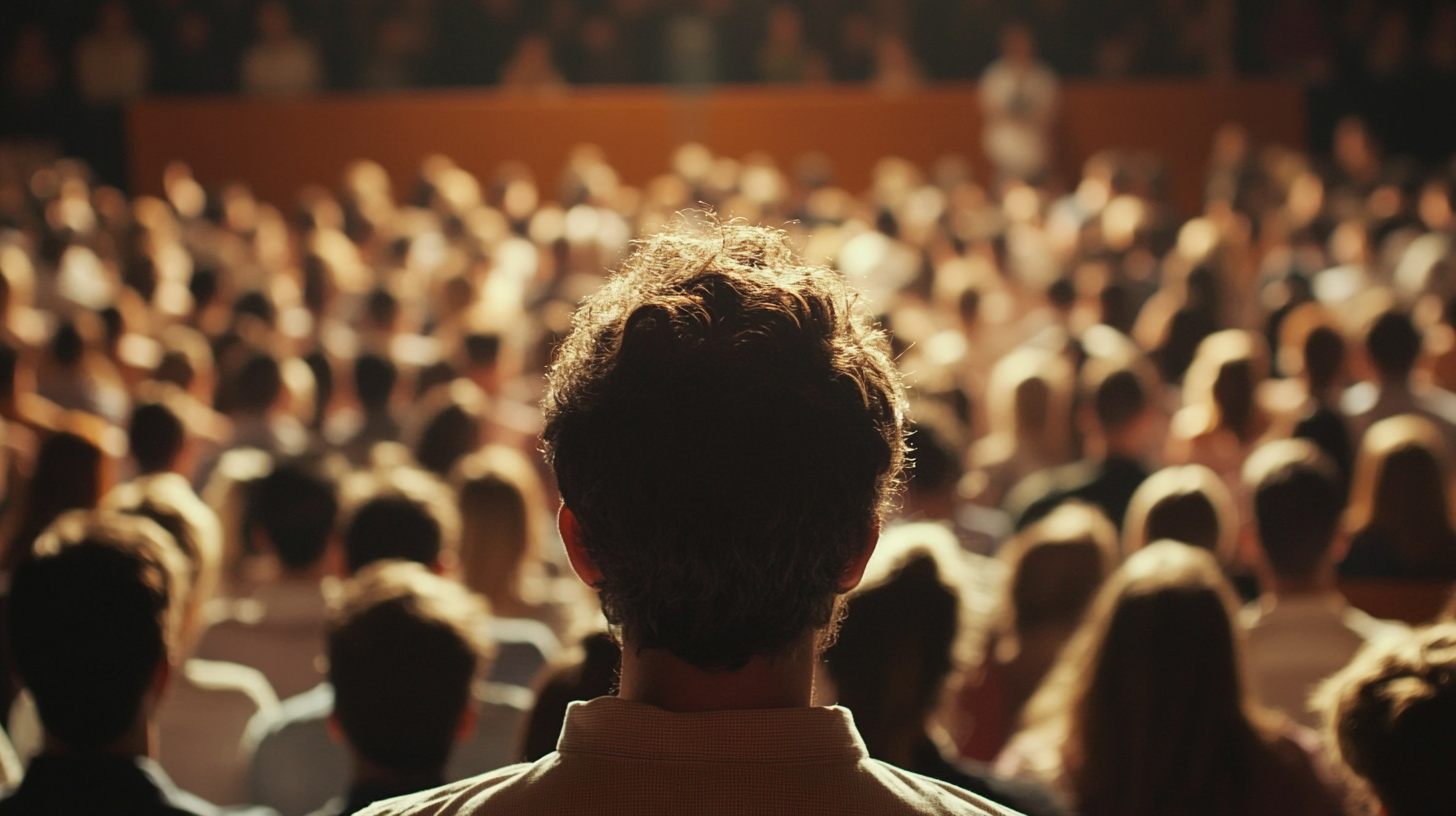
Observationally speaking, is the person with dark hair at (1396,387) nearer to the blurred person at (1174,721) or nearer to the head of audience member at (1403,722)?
the blurred person at (1174,721)

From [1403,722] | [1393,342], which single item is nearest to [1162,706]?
[1403,722]

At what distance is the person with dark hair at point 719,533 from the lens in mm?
1199

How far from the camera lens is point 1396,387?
597 centimetres

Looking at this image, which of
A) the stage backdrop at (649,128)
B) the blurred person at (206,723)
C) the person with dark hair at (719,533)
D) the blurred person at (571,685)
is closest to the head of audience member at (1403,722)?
the person with dark hair at (719,533)

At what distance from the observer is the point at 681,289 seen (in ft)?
4.24

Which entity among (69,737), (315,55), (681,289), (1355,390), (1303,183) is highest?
(315,55)

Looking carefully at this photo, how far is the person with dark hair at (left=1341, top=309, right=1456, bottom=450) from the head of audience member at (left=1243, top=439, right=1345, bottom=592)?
6.93 feet

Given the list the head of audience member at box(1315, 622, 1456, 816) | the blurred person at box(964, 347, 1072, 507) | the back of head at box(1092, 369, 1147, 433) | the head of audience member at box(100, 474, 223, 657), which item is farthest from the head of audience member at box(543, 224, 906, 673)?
the blurred person at box(964, 347, 1072, 507)

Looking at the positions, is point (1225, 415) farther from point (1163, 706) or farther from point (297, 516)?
point (297, 516)

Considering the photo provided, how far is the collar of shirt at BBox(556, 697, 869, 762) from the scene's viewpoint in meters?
1.20

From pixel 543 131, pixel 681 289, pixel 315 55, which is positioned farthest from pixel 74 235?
pixel 681 289

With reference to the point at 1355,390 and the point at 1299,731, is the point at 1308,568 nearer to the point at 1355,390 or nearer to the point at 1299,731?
the point at 1299,731

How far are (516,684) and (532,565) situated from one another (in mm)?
728

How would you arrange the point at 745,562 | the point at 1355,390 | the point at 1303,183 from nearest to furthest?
the point at 745,562 → the point at 1355,390 → the point at 1303,183
